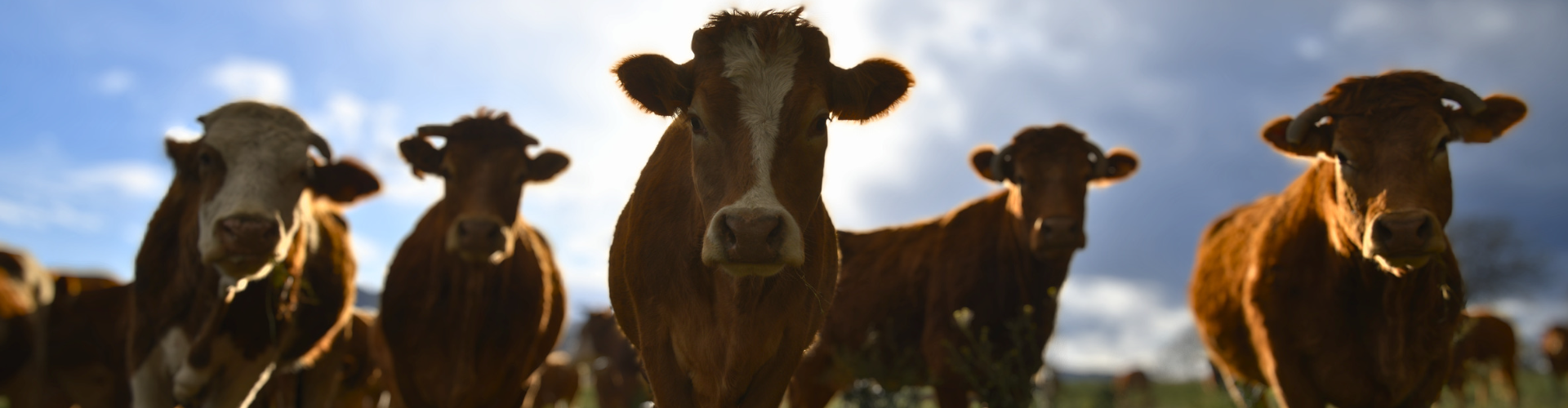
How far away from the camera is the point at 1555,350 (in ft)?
76.1

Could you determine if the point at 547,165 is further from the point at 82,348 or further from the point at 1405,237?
the point at 1405,237

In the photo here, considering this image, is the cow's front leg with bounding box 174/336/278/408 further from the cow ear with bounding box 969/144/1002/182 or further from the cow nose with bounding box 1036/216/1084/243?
the cow ear with bounding box 969/144/1002/182

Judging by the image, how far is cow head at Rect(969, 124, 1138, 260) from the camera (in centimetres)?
607

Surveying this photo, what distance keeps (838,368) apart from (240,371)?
408 cm

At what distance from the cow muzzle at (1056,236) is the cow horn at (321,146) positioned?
188 inches

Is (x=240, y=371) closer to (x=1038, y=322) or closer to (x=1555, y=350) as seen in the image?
(x=1038, y=322)

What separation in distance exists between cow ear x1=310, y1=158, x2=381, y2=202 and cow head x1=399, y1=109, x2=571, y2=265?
1.16 feet

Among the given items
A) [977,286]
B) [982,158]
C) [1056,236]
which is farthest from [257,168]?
[982,158]

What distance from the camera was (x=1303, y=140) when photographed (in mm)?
4977

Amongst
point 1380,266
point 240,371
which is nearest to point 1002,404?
point 1380,266

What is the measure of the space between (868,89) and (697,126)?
814mm

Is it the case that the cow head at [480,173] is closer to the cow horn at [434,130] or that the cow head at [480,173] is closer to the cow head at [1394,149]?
the cow horn at [434,130]

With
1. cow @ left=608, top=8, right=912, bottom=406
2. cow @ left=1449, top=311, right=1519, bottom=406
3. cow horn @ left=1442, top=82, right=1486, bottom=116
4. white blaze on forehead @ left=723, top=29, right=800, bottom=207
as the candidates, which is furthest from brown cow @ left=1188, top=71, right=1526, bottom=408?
cow @ left=1449, top=311, right=1519, bottom=406

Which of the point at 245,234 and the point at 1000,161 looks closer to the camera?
the point at 245,234
